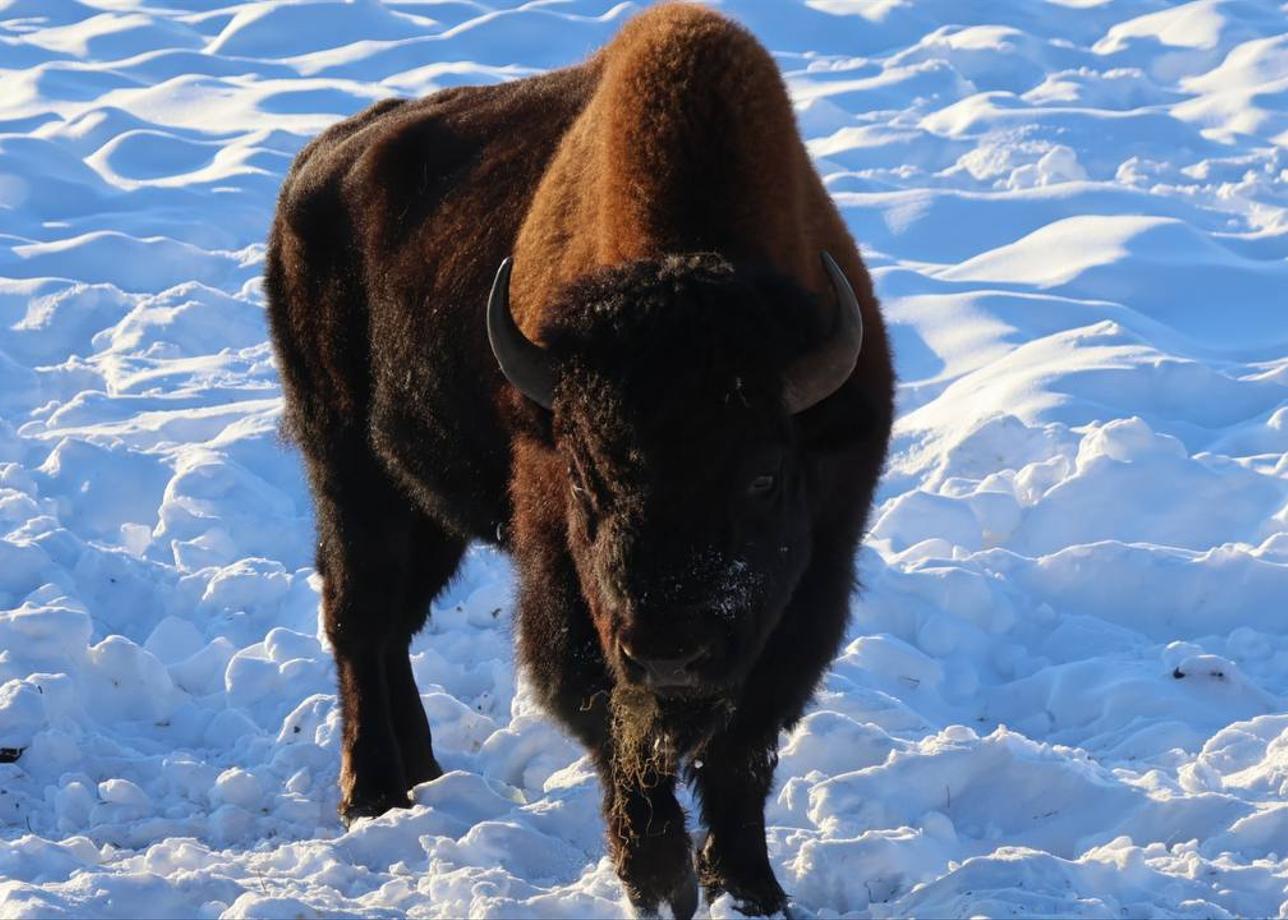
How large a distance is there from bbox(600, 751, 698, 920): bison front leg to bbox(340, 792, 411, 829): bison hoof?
1164 millimetres

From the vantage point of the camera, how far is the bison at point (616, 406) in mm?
3605

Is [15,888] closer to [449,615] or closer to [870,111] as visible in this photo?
[449,615]

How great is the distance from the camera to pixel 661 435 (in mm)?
3564

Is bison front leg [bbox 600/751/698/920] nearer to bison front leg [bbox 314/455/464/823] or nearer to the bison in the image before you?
the bison

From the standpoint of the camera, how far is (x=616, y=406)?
3611 mm

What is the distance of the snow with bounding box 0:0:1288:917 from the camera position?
4.50 metres

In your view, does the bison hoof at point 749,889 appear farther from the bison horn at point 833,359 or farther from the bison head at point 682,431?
the bison horn at point 833,359

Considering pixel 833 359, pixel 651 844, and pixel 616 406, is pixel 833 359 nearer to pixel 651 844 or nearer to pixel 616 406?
pixel 616 406

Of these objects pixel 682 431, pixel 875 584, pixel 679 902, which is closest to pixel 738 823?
pixel 679 902

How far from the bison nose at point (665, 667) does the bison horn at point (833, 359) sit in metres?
0.63

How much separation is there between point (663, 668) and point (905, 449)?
4534 millimetres

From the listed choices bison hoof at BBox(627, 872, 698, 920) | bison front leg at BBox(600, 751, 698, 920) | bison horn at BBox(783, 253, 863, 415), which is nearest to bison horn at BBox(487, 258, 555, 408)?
bison horn at BBox(783, 253, 863, 415)

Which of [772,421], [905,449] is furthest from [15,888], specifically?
Answer: [905,449]

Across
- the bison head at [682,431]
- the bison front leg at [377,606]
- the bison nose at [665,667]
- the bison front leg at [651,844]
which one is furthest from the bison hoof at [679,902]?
the bison front leg at [377,606]
